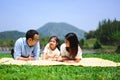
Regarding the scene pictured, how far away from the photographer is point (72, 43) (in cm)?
1166

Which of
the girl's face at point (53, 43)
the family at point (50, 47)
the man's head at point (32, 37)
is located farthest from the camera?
the girl's face at point (53, 43)

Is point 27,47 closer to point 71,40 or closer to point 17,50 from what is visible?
point 17,50

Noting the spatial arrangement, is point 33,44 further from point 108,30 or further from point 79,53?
point 108,30

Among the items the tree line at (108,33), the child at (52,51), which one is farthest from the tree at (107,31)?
the child at (52,51)

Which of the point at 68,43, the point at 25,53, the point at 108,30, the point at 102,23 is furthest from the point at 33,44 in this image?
the point at 102,23

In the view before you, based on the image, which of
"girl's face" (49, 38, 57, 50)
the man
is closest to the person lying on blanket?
"girl's face" (49, 38, 57, 50)

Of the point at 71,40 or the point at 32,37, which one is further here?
the point at 71,40

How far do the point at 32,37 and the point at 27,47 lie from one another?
58cm

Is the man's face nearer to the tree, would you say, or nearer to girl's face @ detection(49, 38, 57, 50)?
girl's face @ detection(49, 38, 57, 50)

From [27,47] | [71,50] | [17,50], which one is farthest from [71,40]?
[17,50]

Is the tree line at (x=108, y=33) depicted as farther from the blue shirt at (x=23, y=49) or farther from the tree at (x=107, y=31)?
the blue shirt at (x=23, y=49)

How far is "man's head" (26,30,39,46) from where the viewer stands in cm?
1128

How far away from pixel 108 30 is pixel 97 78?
120m

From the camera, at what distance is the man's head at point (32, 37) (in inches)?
444
